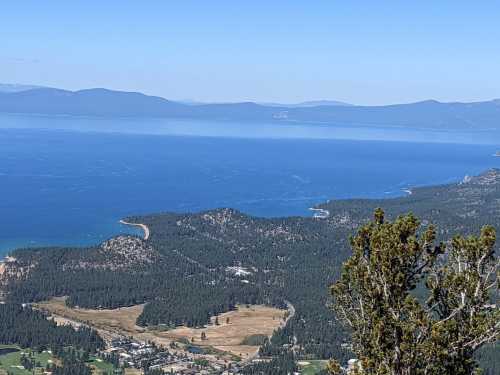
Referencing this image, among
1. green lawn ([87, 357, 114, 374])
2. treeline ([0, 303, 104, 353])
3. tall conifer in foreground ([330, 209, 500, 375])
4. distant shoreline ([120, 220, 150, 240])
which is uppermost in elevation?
tall conifer in foreground ([330, 209, 500, 375])

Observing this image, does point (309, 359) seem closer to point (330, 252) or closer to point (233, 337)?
point (233, 337)

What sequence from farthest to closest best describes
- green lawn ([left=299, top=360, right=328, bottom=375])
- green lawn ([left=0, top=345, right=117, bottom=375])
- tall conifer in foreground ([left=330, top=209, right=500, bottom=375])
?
green lawn ([left=299, top=360, right=328, bottom=375])
green lawn ([left=0, top=345, right=117, bottom=375])
tall conifer in foreground ([left=330, top=209, right=500, bottom=375])

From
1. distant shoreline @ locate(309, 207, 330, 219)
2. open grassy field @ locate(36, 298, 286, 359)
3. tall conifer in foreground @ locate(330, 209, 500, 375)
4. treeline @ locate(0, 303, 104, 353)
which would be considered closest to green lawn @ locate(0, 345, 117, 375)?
treeline @ locate(0, 303, 104, 353)

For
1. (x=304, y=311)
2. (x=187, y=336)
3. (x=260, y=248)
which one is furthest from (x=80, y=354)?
(x=260, y=248)

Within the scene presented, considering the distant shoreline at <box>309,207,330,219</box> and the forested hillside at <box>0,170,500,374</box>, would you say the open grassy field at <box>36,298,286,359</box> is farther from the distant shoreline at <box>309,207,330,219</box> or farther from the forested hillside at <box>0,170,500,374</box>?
the distant shoreline at <box>309,207,330,219</box>

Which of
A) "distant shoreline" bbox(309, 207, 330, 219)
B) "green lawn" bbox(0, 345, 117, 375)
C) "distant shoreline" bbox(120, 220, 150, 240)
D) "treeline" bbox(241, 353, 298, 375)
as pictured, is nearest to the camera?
"green lawn" bbox(0, 345, 117, 375)

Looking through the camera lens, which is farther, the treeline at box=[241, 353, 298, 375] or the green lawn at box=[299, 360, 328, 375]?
the green lawn at box=[299, 360, 328, 375]
